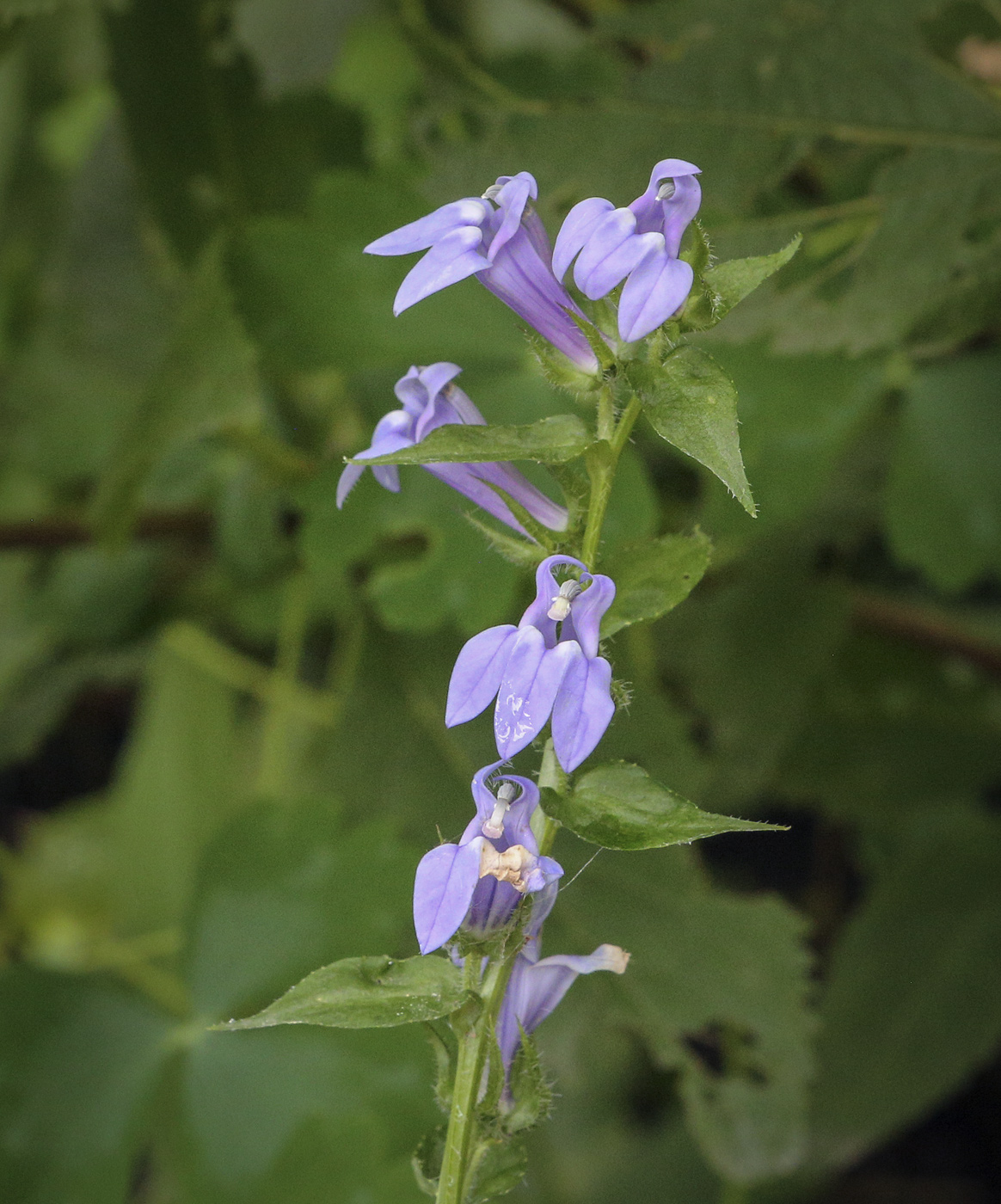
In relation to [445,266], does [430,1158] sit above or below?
below

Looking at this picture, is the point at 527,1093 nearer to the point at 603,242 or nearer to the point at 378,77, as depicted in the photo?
Answer: the point at 603,242

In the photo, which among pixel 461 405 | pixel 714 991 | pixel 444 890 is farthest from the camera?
pixel 714 991

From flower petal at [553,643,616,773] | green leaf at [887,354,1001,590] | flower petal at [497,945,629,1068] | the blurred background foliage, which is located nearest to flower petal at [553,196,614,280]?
flower petal at [553,643,616,773]

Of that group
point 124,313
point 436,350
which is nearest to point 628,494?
point 436,350

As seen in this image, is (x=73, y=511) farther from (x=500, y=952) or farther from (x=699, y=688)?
(x=500, y=952)

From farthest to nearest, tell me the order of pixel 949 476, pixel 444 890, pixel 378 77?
1. pixel 378 77
2. pixel 949 476
3. pixel 444 890

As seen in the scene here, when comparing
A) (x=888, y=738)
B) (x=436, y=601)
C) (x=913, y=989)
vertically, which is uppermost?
(x=436, y=601)

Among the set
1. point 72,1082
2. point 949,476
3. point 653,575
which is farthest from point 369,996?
point 949,476

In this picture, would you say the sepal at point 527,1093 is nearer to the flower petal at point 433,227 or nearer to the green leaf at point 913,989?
the flower petal at point 433,227
